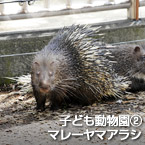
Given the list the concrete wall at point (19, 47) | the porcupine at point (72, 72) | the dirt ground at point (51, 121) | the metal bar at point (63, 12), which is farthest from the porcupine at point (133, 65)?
the concrete wall at point (19, 47)

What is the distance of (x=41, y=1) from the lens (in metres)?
6.22

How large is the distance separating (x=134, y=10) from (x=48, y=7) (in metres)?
1.55

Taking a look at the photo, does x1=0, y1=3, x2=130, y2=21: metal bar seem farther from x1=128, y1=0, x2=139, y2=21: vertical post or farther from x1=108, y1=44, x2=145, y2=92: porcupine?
x1=108, y1=44, x2=145, y2=92: porcupine

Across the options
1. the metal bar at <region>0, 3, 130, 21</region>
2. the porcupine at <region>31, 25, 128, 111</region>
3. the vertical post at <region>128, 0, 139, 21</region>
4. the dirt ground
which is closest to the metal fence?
the metal bar at <region>0, 3, 130, 21</region>

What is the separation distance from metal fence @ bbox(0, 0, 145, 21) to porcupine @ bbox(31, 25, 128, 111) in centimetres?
115

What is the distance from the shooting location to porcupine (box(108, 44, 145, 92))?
19.1ft

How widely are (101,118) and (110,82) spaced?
0.88m

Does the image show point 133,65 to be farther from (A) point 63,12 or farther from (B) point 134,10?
(A) point 63,12

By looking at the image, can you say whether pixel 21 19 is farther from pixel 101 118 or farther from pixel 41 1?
pixel 101 118

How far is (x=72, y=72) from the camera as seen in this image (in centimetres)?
470

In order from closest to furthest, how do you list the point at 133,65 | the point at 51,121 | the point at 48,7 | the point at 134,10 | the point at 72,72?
1. the point at 51,121
2. the point at 72,72
3. the point at 133,65
4. the point at 48,7
5. the point at 134,10

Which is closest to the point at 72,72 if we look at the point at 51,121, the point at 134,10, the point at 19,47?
the point at 51,121

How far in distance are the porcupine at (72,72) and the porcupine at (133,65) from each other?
0.48 m

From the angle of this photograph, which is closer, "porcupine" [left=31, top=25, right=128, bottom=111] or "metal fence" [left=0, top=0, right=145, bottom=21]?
"porcupine" [left=31, top=25, right=128, bottom=111]
